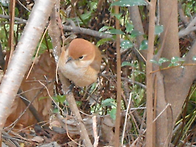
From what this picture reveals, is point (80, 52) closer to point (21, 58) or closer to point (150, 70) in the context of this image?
point (150, 70)

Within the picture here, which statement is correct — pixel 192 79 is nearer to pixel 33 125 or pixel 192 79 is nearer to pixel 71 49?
pixel 71 49

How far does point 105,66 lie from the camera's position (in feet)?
6.60

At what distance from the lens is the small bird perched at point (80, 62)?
154 centimetres

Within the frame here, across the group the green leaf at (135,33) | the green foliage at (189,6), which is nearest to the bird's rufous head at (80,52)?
the green leaf at (135,33)

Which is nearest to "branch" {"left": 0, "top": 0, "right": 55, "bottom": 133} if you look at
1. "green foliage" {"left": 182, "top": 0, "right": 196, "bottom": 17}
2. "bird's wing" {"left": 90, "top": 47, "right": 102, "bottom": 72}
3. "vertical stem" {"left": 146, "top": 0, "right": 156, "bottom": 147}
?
"vertical stem" {"left": 146, "top": 0, "right": 156, "bottom": 147}

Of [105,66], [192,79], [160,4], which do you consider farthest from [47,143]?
[160,4]

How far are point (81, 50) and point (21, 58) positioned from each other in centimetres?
96

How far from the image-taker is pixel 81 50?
1.61 meters

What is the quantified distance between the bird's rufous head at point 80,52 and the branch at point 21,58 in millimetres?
831

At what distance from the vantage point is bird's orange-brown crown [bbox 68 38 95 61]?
1.56 metres


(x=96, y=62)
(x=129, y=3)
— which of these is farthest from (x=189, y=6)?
(x=129, y=3)

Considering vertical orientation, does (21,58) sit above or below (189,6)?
below

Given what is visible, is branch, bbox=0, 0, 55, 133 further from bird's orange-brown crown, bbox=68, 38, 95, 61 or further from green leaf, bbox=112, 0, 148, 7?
bird's orange-brown crown, bbox=68, 38, 95, 61

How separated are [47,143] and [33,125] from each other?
17cm
